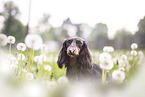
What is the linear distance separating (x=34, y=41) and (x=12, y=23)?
11 centimetres

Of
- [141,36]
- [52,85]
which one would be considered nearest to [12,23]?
[52,85]

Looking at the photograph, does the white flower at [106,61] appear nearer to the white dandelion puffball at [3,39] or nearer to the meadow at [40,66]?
the meadow at [40,66]

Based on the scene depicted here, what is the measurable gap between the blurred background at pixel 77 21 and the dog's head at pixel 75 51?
32 millimetres

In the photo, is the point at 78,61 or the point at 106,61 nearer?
the point at 106,61

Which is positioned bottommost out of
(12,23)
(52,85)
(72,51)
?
(52,85)

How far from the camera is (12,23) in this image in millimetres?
612

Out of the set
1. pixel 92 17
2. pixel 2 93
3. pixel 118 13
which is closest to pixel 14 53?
pixel 2 93

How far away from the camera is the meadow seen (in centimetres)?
59

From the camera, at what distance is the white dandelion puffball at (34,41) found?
61cm

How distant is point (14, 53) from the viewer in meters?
0.63

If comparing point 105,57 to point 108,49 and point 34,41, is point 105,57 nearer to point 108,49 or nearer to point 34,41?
point 108,49

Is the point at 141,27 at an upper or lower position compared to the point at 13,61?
upper

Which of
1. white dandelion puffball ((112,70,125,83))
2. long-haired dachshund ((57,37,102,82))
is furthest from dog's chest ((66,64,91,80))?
white dandelion puffball ((112,70,125,83))

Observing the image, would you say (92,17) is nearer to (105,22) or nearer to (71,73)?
(105,22)
